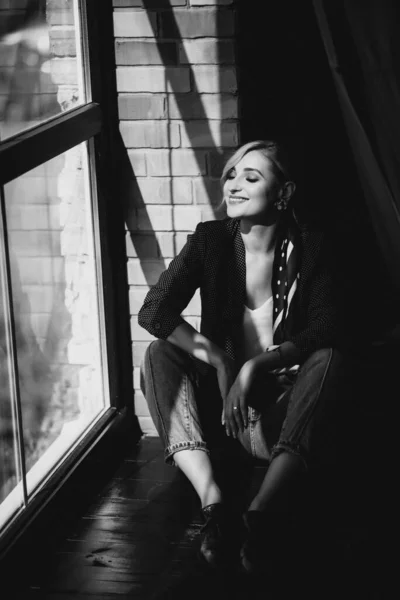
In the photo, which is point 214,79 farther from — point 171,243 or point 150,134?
point 171,243

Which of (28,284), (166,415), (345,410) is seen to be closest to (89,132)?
(28,284)

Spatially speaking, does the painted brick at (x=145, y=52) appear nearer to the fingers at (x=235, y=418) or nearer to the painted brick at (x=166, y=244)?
the painted brick at (x=166, y=244)

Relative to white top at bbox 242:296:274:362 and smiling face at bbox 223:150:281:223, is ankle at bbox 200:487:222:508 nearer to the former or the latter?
white top at bbox 242:296:274:362

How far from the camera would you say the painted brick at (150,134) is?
309 cm

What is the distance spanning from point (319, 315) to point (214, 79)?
841 millimetres

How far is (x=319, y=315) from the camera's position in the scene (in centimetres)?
277

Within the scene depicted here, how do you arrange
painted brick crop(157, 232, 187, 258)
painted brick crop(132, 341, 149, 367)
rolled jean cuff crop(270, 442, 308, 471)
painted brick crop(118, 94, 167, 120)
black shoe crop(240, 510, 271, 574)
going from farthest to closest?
painted brick crop(132, 341, 149, 367), painted brick crop(157, 232, 187, 258), painted brick crop(118, 94, 167, 120), rolled jean cuff crop(270, 442, 308, 471), black shoe crop(240, 510, 271, 574)

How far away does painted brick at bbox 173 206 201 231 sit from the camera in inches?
124

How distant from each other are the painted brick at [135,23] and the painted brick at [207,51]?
0.37 ft

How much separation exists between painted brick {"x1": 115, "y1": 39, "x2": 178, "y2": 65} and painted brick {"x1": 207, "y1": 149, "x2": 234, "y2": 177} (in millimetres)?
314

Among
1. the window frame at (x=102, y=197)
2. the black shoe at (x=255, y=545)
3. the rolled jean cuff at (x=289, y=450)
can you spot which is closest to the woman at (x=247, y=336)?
the rolled jean cuff at (x=289, y=450)

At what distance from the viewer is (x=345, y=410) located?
2.65 meters

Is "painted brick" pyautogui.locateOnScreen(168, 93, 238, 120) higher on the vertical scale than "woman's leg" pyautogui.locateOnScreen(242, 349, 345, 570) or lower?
higher

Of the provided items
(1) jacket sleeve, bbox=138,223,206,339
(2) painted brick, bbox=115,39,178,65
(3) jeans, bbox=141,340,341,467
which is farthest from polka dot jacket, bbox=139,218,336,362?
(2) painted brick, bbox=115,39,178,65
